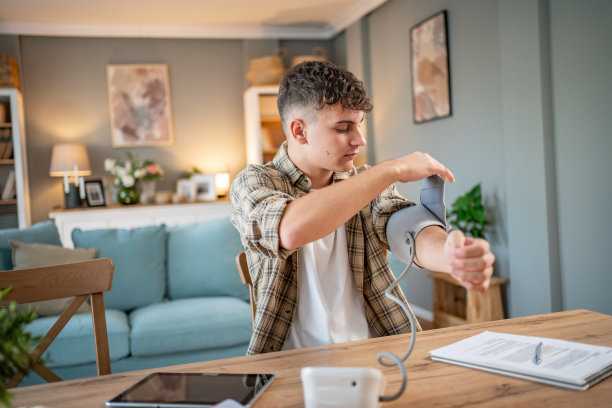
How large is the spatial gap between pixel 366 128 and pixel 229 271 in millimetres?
2260

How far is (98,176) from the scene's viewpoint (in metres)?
5.26

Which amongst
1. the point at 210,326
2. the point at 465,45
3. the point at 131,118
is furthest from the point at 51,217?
the point at 465,45

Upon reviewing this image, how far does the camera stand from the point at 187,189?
5289 millimetres

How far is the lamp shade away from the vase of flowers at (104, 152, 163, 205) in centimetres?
22

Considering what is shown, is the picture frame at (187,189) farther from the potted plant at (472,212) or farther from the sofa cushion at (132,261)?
the potted plant at (472,212)

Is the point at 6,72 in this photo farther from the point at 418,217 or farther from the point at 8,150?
the point at 418,217

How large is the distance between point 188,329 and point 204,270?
53cm

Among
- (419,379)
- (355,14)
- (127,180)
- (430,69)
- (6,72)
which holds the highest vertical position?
(355,14)

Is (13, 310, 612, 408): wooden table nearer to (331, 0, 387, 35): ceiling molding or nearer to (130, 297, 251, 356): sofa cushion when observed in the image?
(130, 297, 251, 356): sofa cushion

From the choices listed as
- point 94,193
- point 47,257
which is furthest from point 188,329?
point 94,193

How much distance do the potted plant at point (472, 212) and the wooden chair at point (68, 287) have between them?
238 cm

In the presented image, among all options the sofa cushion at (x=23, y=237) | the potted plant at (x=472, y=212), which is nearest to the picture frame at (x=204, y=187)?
the sofa cushion at (x=23, y=237)

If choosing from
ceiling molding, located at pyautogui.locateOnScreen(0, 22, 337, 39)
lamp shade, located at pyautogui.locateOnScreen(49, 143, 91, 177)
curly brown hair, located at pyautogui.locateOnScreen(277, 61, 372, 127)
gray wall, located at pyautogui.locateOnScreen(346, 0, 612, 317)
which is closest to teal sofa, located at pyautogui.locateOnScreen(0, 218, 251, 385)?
gray wall, located at pyautogui.locateOnScreen(346, 0, 612, 317)

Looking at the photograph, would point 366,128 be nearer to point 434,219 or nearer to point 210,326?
point 210,326
